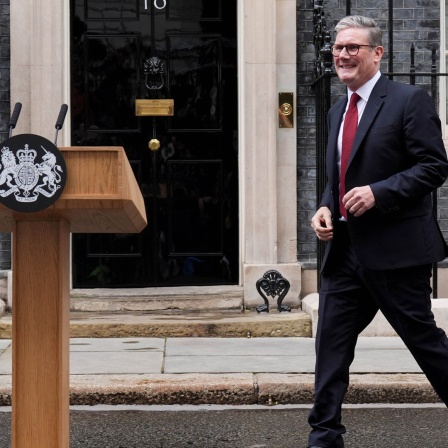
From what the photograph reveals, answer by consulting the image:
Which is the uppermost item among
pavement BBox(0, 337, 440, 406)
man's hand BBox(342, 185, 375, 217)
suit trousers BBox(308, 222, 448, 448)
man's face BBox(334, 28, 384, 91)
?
man's face BBox(334, 28, 384, 91)

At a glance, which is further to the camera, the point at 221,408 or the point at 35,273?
the point at 221,408

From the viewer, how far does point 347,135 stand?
15.6ft

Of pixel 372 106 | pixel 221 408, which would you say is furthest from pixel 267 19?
pixel 372 106

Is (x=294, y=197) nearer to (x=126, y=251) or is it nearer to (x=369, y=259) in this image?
(x=126, y=251)

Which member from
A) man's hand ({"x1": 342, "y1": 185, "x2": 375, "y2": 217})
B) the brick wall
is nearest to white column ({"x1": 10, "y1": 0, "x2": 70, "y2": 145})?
the brick wall

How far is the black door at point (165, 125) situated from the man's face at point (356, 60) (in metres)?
4.67

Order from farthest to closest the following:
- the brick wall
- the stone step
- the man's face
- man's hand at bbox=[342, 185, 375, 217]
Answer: the brick wall → the stone step → the man's face → man's hand at bbox=[342, 185, 375, 217]

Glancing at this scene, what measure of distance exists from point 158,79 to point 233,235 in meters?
1.42

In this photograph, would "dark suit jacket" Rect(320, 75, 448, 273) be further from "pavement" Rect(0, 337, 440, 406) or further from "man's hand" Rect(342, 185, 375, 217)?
"pavement" Rect(0, 337, 440, 406)

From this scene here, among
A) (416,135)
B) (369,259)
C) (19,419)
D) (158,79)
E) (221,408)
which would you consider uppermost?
(158,79)

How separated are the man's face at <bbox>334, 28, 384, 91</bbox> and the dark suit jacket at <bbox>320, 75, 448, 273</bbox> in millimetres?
84

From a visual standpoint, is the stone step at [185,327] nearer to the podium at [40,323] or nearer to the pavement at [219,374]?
the pavement at [219,374]

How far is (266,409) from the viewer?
244 inches

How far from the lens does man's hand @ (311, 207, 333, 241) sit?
473cm
